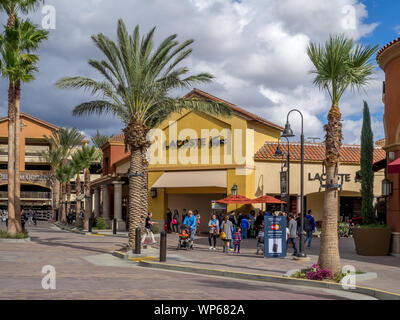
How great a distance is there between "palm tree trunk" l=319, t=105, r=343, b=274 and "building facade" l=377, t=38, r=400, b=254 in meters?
6.53

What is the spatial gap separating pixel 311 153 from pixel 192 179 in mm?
8177

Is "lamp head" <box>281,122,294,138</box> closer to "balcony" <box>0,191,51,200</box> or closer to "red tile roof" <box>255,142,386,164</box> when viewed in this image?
"red tile roof" <box>255,142,386,164</box>

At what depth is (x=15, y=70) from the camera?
84.3 ft

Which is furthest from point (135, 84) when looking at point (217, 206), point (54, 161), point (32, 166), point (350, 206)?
point (32, 166)

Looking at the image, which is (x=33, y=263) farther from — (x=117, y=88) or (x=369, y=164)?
(x=369, y=164)

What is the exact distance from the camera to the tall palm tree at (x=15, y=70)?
25.5 m

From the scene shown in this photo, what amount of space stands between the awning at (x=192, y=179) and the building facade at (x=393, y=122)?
1396 cm

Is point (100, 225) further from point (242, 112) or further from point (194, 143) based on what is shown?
point (242, 112)

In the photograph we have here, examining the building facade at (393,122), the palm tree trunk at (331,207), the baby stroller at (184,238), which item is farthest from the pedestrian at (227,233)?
the palm tree trunk at (331,207)

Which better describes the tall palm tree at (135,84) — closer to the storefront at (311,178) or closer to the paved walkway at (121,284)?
the paved walkway at (121,284)

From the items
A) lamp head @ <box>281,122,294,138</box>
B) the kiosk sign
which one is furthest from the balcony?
the kiosk sign

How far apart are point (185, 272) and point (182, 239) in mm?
6884
